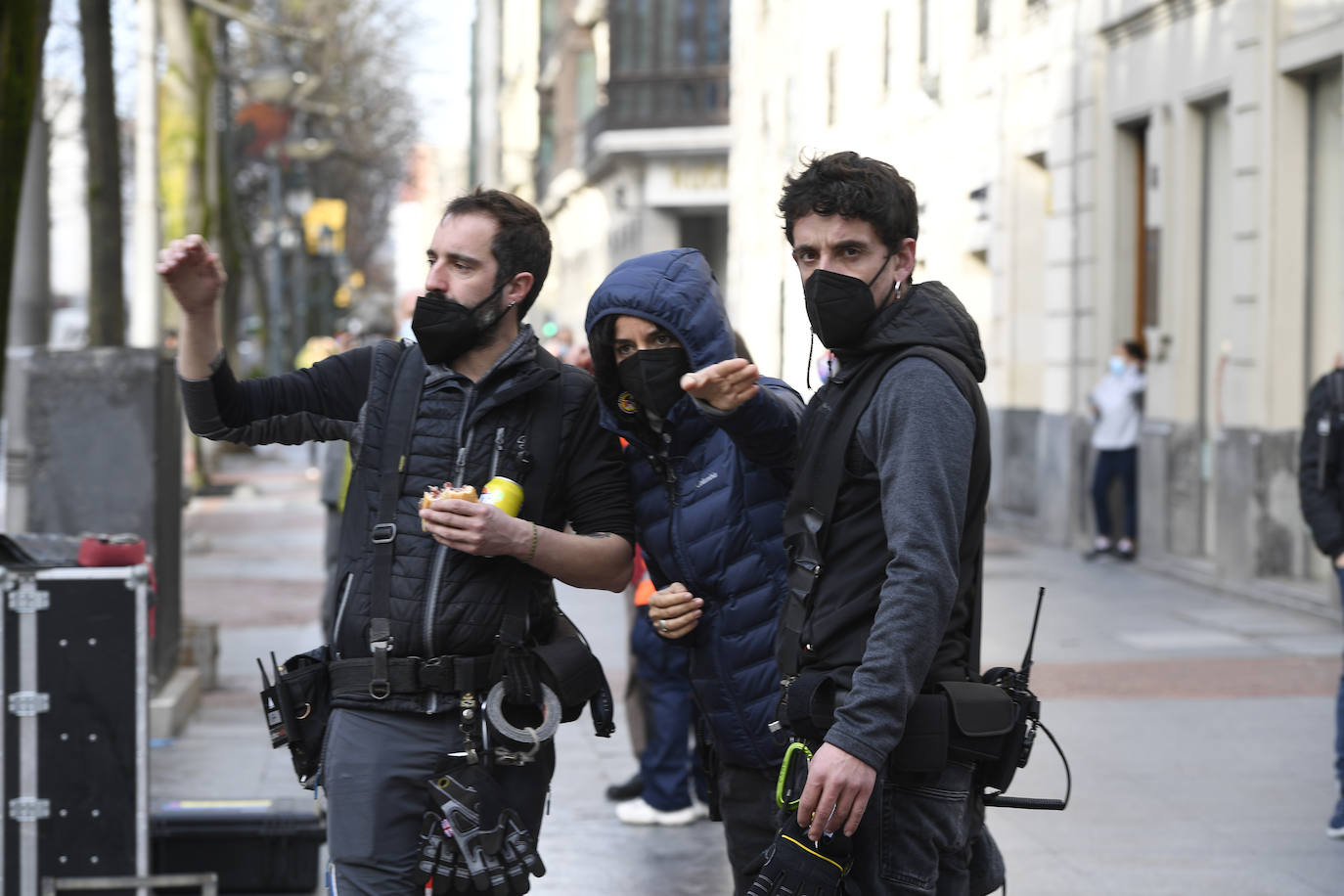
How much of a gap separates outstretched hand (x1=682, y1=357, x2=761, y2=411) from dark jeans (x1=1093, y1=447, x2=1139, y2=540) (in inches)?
527

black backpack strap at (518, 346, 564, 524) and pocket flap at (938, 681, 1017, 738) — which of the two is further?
black backpack strap at (518, 346, 564, 524)

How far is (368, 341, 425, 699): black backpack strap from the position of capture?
13.1 feet

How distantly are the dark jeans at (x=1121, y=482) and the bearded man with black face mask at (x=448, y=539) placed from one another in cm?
1292

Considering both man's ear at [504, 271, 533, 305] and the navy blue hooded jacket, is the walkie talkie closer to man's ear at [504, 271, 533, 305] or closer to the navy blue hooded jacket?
the navy blue hooded jacket

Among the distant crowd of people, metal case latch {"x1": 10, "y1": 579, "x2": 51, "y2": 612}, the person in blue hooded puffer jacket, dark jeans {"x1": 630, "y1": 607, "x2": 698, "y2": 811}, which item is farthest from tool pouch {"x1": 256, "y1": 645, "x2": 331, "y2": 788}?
dark jeans {"x1": 630, "y1": 607, "x2": 698, "y2": 811}

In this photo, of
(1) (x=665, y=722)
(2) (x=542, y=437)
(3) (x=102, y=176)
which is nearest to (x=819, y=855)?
(2) (x=542, y=437)

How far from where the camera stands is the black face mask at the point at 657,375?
3920 millimetres

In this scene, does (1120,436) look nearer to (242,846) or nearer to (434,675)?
(242,846)

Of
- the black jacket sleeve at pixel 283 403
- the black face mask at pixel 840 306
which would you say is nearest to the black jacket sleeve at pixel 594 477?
the black jacket sleeve at pixel 283 403

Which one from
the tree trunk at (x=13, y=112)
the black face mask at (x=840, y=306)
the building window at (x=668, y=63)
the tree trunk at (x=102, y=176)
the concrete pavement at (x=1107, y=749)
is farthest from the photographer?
the building window at (x=668, y=63)

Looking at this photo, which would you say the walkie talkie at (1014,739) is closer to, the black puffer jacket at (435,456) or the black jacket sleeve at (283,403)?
the black puffer jacket at (435,456)

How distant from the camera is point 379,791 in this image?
4.00 m

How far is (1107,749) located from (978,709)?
547 cm

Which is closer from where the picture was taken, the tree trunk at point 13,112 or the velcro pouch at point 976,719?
the velcro pouch at point 976,719
